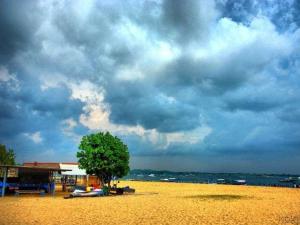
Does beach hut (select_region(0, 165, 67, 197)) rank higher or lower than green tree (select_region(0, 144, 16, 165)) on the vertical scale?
lower

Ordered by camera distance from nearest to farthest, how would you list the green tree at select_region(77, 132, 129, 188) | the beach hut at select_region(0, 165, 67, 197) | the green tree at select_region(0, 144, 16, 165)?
1. the beach hut at select_region(0, 165, 67, 197)
2. the green tree at select_region(77, 132, 129, 188)
3. the green tree at select_region(0, 144, 16, 165)

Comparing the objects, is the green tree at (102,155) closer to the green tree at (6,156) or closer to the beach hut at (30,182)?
the beach hut at (30,182)

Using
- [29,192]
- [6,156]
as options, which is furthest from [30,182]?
[6,156]

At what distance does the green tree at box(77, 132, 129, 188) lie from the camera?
3934 cm

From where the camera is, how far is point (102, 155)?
130 ft

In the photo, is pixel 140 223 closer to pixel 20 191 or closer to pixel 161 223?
pixel 161 223

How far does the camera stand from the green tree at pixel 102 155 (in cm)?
3934

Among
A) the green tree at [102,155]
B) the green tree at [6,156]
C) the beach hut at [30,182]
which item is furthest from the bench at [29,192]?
the green tree at [6,156]

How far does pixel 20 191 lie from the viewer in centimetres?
3738

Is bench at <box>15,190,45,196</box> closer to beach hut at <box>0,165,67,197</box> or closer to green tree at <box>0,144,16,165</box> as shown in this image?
beach hut at <box>0,165,67,197</box>

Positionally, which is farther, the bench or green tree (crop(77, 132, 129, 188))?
green tree (crop(77, 132, 129, 188))

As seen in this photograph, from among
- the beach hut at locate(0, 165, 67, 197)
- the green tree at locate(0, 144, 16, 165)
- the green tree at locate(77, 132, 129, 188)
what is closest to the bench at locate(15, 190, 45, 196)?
the beach hut at locate(0, 165, 67, 197)

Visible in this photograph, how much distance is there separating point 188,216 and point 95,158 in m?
19.1

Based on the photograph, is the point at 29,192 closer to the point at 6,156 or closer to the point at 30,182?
the point at 30,182
